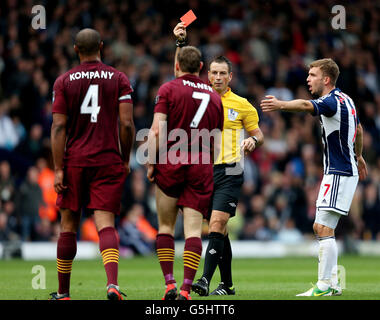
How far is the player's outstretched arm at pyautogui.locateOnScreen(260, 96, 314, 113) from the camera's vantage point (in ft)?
26.4

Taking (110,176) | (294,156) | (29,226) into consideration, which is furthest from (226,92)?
(294,156)

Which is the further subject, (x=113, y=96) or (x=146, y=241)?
(x=146, y=241)

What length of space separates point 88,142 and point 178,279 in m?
4.06

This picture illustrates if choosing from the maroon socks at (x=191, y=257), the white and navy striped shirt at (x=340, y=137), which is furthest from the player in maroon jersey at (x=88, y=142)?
the white and navy striped shirt at (x=340, y=137)

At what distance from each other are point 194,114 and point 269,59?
52.5ft

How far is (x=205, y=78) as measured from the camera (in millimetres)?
20953

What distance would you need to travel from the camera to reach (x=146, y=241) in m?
18.0

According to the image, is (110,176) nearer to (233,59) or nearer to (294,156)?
Answer: (294,156)

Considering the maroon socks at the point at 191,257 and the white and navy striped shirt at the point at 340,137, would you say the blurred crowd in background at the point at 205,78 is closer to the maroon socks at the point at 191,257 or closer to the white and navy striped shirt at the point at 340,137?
the white and navy striped shirt at the point at 340,137

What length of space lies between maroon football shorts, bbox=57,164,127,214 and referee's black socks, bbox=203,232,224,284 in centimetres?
129

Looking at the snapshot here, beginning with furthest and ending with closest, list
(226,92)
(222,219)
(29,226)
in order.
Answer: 1. (29,226)
2. (226,92)
3. (222,219)

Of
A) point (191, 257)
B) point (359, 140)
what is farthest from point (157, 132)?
point (359, 140)

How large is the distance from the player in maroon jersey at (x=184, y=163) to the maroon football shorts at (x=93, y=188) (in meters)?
0.36
